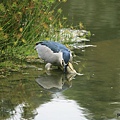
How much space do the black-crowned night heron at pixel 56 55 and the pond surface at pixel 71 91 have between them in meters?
0.18

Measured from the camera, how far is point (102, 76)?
916 centimetres

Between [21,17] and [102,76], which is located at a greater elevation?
[21,17]

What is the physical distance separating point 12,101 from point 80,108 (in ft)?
3.03

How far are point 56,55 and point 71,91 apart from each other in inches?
48.1

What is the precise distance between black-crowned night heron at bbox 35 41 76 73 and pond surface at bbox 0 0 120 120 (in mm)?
176

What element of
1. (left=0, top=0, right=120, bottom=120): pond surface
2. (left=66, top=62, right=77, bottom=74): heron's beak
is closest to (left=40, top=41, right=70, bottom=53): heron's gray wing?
(left=66, top=62, right=77, bottom=74): heron's beak

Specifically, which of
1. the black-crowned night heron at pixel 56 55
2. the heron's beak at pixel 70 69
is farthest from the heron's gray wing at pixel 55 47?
the heron's beak at pixel 70 69

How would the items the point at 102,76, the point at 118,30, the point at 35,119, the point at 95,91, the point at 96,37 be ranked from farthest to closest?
1. the point at 118,30
2. the point at 96,37
3. the point at 102,76
4. the point at 95,91
5. the point at 35,119

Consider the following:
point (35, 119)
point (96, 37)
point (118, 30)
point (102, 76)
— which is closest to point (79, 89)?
point (102, 76)

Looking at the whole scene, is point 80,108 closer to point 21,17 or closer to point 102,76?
point 102,76

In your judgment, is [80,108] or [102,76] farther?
[102,76]

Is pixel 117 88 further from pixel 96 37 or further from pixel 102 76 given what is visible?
pixel 96 37

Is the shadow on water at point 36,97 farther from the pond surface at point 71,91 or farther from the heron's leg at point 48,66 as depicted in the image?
the heron's leg at point 48,66

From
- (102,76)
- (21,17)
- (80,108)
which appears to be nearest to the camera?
(80,108)
